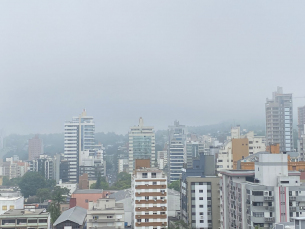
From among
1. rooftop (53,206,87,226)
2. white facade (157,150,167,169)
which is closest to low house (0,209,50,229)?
rooftop (53,206,87,226)

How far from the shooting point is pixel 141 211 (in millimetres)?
18469

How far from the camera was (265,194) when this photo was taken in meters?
14.4

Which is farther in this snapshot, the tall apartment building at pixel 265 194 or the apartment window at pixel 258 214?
the apartment window at pixel 258 214

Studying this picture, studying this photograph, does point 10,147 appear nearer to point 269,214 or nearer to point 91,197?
point 91,197

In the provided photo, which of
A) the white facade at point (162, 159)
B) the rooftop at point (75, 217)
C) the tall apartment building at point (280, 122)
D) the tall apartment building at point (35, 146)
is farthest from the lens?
the tall apartment building at point (35, 146)

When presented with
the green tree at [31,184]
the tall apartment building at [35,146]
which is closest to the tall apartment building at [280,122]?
the green tree at [31,184]

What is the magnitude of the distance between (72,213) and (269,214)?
8.49 metres

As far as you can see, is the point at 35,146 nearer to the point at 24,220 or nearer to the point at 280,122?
the point at 280,122

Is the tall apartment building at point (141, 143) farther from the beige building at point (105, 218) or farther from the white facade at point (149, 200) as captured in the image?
the beige building at point (105, 218)

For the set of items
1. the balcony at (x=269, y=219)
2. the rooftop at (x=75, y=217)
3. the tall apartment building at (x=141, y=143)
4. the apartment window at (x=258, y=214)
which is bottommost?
the rooftop at (x=75, y=217)

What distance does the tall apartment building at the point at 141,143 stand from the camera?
5191cm

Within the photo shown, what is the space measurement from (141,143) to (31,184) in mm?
17457

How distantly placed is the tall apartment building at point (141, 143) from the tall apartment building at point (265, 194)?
35304mm

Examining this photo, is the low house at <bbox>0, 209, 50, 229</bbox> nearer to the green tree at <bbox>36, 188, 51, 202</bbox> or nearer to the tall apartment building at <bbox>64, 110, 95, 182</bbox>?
the green tree at <bbox>36, 188, 51, 202</bbox>
